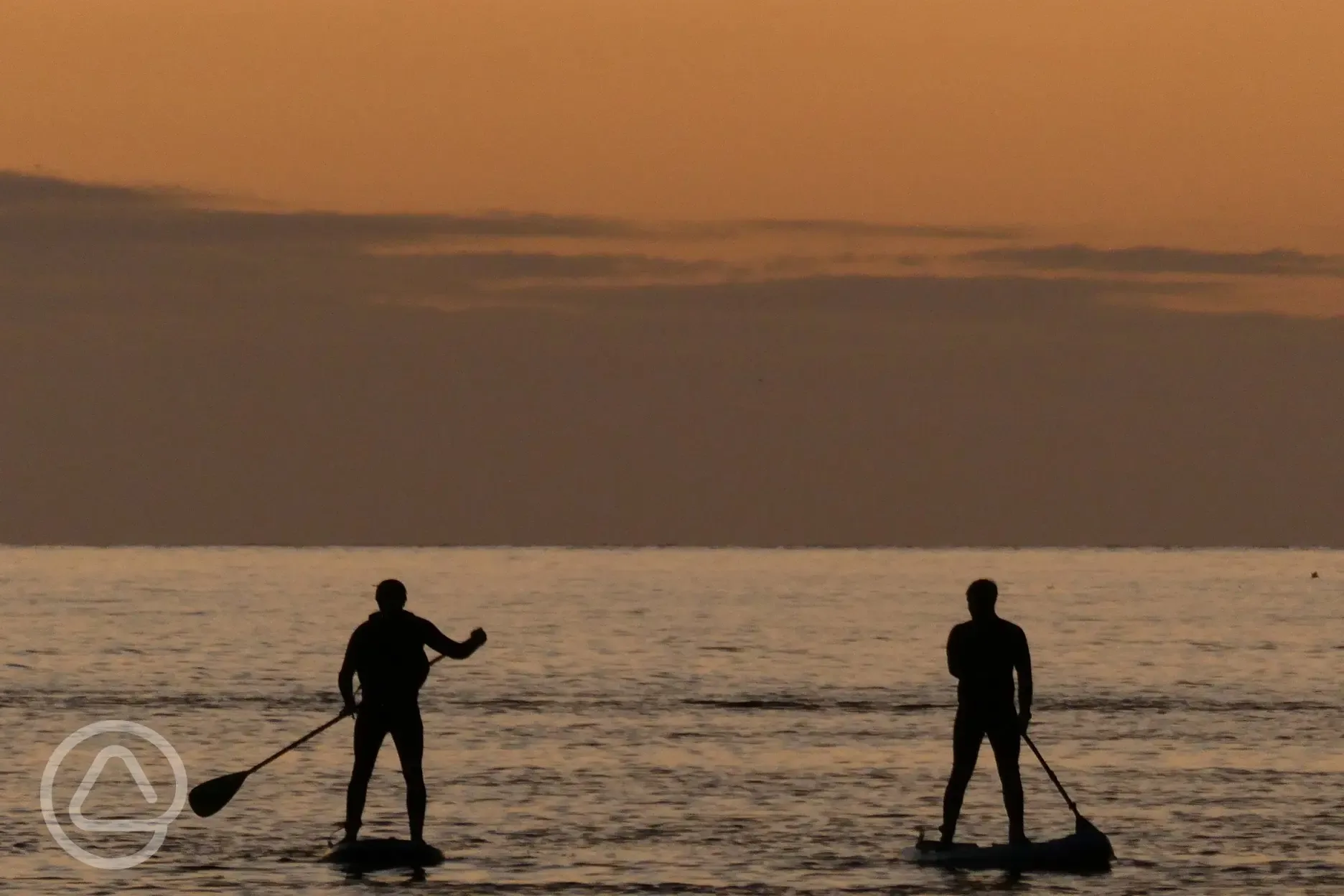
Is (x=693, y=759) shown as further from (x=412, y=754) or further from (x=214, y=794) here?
(x=412, y=754)

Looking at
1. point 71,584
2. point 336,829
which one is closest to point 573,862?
point 336,829

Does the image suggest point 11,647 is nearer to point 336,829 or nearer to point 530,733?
point 530,733

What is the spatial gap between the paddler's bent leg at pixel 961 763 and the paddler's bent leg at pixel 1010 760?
0.16 metres

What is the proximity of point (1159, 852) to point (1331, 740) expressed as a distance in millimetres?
13513

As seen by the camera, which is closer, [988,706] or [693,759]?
[988,706]

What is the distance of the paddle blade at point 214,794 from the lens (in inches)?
872

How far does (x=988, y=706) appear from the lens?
68.7 feet

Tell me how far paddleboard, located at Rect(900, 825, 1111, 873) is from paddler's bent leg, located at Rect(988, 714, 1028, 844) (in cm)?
18

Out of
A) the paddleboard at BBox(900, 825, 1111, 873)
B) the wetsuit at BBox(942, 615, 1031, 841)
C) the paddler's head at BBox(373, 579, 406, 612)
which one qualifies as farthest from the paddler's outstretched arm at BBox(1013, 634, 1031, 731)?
the paddler's head at BBox(373, 579, 406, 612)

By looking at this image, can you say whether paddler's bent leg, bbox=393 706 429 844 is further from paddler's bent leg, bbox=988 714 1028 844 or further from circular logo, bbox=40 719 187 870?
paddler's bent leg, bbox=988 714 1028 844

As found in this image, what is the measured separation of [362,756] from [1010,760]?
17.8ft

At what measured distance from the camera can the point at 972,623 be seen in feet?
68.9

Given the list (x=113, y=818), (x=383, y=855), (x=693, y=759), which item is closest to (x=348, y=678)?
(x=383, y=855)

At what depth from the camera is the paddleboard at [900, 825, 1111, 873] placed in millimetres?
20781
